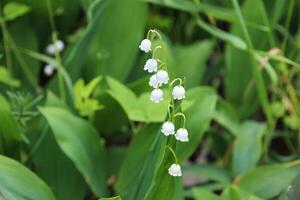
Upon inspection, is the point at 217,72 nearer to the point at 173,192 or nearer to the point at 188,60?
the point at 188,60

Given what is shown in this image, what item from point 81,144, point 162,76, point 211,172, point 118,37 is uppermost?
point 162,76

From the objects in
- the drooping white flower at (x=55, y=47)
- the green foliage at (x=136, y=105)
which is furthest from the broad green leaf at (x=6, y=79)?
the drooping white flower at (x=55, y=47)

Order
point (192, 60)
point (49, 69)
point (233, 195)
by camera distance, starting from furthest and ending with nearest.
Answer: point (192, 60), point (49, 69), point (233, 195)

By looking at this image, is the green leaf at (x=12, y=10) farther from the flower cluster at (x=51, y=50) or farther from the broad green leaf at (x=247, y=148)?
the broad green leaf at (x=247, y=148)

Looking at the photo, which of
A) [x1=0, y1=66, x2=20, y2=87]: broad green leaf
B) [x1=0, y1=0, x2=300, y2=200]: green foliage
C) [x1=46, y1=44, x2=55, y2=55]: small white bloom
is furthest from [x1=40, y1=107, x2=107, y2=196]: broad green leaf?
[x1=46, y1=44, x2=55, y2=55]: small white bloom

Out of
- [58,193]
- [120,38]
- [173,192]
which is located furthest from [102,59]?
[173,192]

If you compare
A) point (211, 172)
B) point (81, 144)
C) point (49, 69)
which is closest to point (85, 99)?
point (81, 144)

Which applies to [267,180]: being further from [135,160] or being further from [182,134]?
[182,134]
